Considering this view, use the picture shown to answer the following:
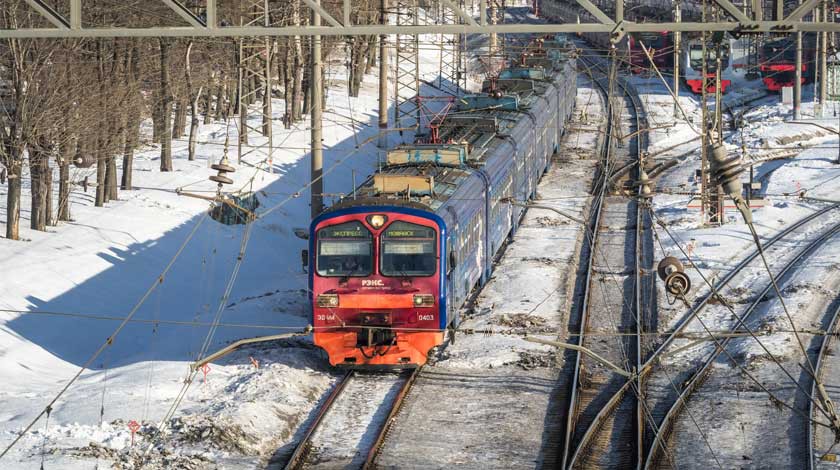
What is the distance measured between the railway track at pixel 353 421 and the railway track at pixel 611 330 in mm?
2384

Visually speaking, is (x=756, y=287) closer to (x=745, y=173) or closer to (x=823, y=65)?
(x=745, y=173)

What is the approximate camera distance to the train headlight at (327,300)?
18484mm

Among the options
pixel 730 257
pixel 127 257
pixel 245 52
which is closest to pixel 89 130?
pixel 127 257

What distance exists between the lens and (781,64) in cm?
5662

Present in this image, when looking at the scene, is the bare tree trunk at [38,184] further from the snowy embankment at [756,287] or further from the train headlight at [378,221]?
the snowy embankment at [756,287]

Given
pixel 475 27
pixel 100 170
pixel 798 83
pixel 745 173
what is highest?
pixel 475 27

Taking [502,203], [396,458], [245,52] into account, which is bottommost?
[396,458]

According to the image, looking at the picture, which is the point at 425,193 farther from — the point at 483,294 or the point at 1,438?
the point at 1,438

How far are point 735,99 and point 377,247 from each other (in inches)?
1627

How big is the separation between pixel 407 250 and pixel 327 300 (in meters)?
1.38

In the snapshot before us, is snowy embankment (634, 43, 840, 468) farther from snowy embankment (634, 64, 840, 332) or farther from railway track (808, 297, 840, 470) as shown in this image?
railway track (808, 297, 840, 470)

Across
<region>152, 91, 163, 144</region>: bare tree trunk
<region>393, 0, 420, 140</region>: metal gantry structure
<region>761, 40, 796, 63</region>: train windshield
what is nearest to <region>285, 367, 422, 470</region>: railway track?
<region>393, 0, 420, 140</region>: metal gantry structure

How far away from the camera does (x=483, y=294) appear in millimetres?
24422

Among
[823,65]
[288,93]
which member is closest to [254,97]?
[288,93]
